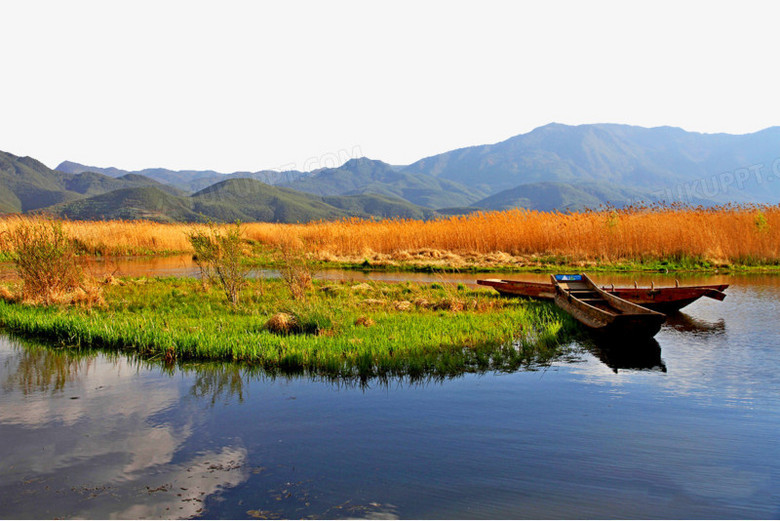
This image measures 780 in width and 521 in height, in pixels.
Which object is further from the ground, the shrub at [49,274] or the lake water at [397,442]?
the shrub at [49,274]

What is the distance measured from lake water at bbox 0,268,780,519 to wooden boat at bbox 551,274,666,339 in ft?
2.12

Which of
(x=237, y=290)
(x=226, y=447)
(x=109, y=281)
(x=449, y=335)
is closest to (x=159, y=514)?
(x=226, y=447)

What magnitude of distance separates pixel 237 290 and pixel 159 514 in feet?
34.1

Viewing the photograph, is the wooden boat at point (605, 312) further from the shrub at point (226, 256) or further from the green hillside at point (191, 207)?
the green hillside at point (191, 207)

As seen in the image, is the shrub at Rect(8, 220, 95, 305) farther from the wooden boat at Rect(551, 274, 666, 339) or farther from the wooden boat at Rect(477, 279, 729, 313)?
the wooden boat at Rect(477, 279, 729, 313)

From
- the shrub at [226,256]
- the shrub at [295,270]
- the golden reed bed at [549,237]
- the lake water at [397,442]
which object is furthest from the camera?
the golden reed bed at [549,237]

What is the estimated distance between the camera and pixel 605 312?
10312mm

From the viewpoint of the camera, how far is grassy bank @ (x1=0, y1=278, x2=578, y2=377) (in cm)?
916

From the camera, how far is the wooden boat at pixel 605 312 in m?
9.68

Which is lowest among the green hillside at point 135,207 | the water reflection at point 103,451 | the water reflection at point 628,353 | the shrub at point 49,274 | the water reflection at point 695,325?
the water reflection at point 103,451

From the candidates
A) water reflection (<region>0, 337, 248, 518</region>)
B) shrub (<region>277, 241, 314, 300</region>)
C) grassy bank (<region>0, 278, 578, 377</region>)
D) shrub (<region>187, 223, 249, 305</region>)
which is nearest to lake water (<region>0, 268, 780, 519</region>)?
water reflection (<region>0, 337, 248, 518</region>)

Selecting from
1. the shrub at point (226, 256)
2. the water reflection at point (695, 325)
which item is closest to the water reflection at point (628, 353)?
the water reflection at point (695, 325)

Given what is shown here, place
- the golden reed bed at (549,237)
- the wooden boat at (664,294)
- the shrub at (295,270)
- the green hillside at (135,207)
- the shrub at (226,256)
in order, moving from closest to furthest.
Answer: the wooden boat at (664,294)
the shrub at (226,256)
the shrub at (295,270)
the golden reed bed at (549,237)
the green hillside at (135,207)

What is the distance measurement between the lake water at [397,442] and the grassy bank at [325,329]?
0.58 m
